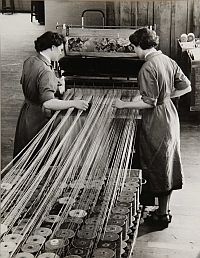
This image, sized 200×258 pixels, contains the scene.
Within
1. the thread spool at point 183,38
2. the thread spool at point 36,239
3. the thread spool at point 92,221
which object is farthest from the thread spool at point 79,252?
the thread spool at point 183,38

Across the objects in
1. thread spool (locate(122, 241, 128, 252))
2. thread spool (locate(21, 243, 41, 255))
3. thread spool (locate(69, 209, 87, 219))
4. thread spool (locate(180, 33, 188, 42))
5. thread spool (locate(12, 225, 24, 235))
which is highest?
thread spool (locate(180, 33, 188, 42))

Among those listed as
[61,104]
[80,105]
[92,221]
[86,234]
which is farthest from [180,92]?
[86,234]

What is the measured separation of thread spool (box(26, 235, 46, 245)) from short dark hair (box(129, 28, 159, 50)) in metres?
1.48

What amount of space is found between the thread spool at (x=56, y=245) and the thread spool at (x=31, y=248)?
0.03m

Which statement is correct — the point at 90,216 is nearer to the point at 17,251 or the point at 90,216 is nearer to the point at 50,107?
the point at 17,251

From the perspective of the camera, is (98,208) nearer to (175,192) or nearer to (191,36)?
(175,192)

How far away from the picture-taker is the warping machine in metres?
2.04

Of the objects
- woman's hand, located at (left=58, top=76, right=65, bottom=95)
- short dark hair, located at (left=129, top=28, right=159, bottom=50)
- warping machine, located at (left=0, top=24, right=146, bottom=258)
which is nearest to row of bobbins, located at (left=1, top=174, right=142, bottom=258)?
warping machine, located at (left=0, top=24, right=146, bottom=258)

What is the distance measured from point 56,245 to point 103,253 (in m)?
0.17

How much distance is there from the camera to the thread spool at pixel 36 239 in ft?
6.60

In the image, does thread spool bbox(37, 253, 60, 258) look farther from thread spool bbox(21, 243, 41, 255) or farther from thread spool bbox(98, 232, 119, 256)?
thread spool bbox(98, 232, 119, 256)

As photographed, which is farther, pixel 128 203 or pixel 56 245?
pixel 128 203

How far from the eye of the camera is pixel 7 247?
195 centimetres

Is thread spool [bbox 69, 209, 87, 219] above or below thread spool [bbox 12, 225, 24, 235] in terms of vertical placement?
above
